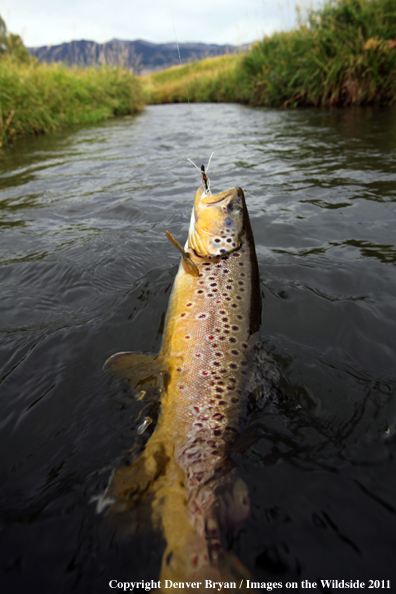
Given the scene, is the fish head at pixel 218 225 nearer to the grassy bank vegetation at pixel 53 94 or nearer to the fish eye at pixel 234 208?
the fish eye at pixel 234 208

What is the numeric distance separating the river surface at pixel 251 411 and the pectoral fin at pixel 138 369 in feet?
0.37

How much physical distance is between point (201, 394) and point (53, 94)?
48.9 feet

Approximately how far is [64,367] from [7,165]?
7.89 meters

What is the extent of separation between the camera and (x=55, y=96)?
1330 centimetres

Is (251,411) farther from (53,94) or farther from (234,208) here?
(53,94)

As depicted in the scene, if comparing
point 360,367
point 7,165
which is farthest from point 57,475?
point 7,165

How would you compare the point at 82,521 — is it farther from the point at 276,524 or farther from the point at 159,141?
the point at 159,141

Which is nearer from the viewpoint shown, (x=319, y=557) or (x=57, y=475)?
(x=319, y=557)

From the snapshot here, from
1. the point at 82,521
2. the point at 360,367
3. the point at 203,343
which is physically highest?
the point at 203,343

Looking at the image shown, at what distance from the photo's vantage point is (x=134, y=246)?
13.7 ft

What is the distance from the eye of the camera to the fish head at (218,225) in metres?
2.83

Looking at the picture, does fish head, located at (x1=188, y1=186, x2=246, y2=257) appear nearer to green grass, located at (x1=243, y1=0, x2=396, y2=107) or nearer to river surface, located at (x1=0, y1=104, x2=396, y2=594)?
river surface, located at (x1=0, y1=104, x2=396, y2=594)

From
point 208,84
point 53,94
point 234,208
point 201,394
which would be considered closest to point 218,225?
point 234,208

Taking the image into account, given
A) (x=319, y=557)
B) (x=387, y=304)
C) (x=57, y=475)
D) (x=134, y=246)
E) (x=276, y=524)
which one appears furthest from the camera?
(x=134, y=246)
